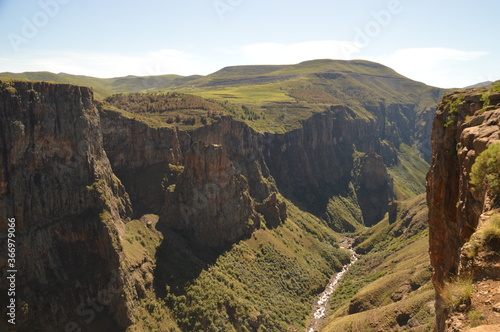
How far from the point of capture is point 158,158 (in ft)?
305

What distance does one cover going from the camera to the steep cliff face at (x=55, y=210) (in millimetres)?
50906

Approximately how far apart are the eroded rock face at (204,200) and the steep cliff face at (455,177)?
6191 centimetres

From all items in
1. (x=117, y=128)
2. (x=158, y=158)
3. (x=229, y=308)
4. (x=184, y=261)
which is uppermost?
(x=117, y=128)

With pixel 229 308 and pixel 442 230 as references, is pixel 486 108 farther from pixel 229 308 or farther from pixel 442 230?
pixel 229 308

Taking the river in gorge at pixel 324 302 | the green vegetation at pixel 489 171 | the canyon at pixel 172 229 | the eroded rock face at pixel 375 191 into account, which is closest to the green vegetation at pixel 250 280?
the canyon at pixel 172 229

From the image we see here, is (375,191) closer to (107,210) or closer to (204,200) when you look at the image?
(204,200)

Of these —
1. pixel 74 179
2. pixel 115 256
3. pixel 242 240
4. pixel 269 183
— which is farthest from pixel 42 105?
pixel 269 183

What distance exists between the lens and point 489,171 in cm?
1636

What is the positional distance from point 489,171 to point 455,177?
9870 millimetres

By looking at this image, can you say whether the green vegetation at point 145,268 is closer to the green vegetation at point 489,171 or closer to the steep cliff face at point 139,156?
the steep cliff face at point 139,156

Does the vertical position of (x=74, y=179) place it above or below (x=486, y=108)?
below

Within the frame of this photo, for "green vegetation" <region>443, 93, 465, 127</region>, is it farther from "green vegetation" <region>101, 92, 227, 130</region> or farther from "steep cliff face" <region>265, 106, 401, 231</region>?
"steep cliff face" <region>265, 106, 401, 231</region>

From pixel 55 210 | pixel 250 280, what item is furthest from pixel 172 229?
pixel 55 210

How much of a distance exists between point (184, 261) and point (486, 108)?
6419cm
